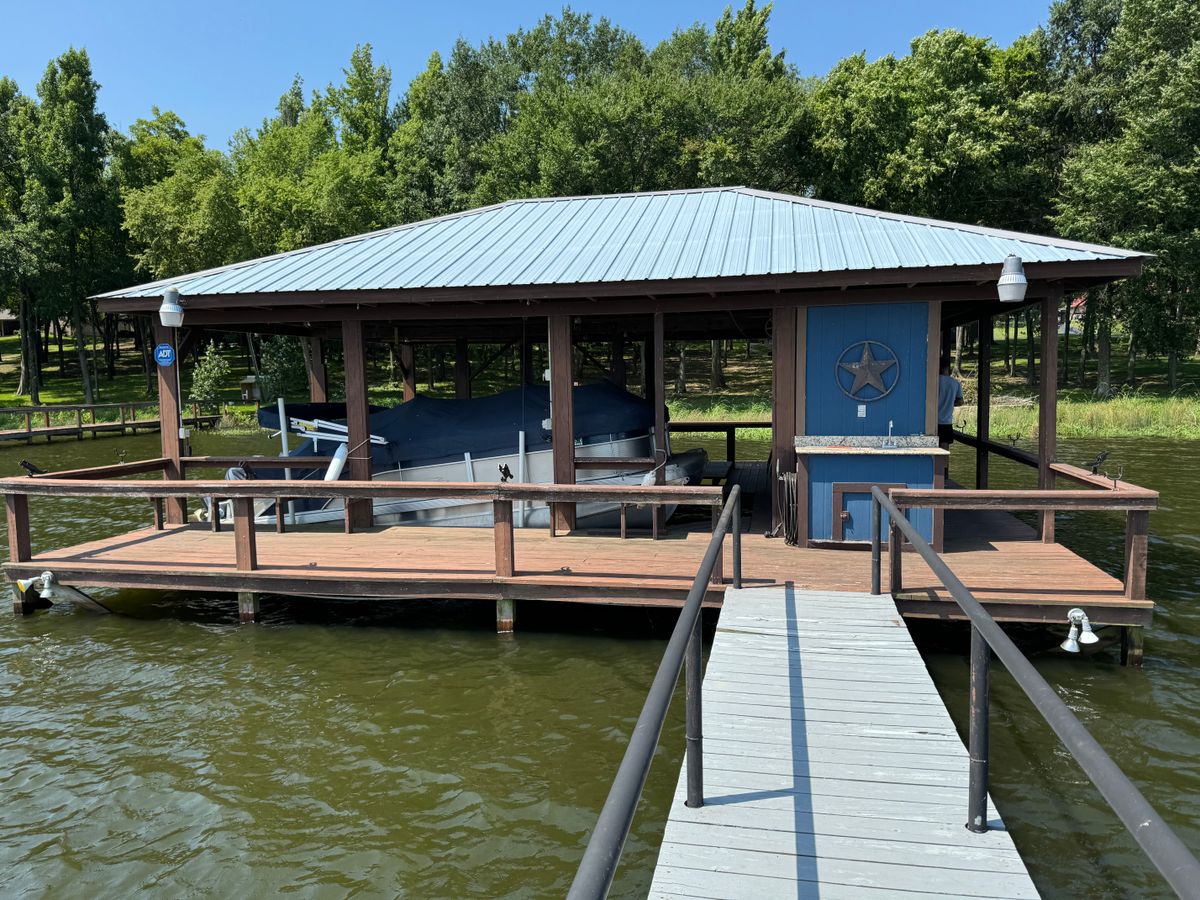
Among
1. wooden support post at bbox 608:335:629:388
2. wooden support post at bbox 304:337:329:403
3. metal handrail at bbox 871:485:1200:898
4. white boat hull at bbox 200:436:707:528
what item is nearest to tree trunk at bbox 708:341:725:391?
wooden support post at bbox 608:335:629:388

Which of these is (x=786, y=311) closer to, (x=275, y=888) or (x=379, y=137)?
(x=275, y=888)

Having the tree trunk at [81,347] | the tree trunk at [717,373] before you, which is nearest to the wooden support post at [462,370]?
the tree trunk at [717,373]

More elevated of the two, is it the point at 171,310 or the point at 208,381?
the point at 171,310

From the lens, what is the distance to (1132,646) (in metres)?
7.16

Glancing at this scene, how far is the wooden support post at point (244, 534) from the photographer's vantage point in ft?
27.5

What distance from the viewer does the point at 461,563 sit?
8.62m

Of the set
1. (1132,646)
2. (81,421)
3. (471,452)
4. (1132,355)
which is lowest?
(1132,646)

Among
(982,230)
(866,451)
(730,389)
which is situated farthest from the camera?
(730,389)

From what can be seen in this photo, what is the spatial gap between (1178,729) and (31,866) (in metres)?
7.43

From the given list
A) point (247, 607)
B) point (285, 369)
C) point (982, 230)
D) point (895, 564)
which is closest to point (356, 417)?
point (247, 607)

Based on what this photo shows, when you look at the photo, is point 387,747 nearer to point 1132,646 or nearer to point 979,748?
point 979,748

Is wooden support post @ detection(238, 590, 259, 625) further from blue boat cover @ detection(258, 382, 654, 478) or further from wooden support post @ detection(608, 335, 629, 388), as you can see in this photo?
wooden support post @ detection(608, 335, 629, 388)

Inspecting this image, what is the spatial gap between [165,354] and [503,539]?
A: 17.5ft

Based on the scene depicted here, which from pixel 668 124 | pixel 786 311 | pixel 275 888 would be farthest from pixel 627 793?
pixel 668 124
